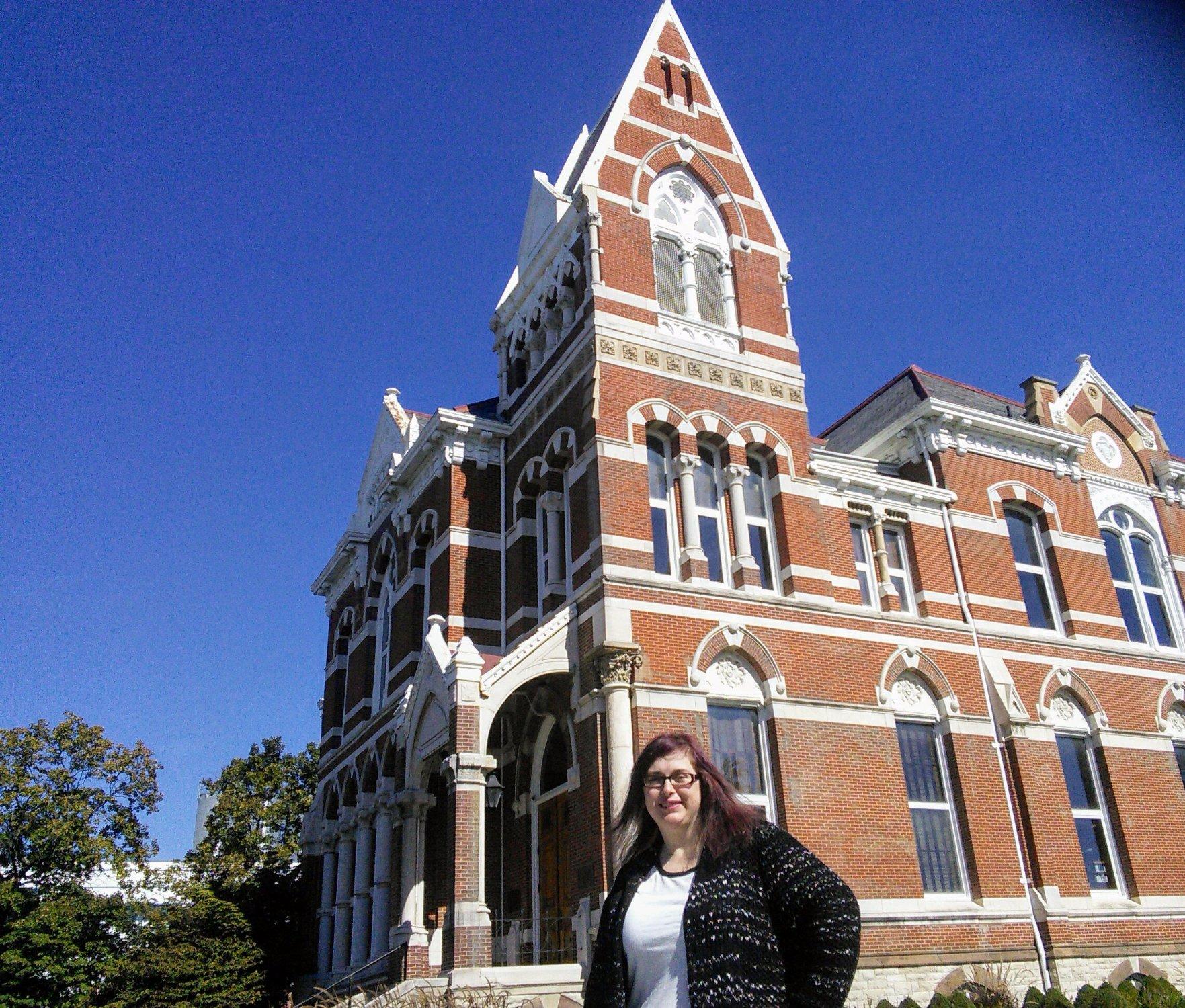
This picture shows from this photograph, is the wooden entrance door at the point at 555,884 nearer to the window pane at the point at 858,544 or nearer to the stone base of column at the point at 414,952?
the stone base of column at the point at 414,952

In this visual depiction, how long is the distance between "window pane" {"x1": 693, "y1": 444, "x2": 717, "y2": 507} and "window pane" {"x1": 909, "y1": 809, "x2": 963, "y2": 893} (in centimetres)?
653

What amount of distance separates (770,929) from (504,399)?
68.9 ft

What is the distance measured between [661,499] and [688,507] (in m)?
0.55

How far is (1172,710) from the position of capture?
22.7 metres

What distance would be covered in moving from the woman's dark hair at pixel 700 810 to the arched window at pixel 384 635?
804 inches

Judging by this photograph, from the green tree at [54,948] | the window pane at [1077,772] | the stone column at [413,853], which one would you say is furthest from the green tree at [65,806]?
the window pane at [1077,772]

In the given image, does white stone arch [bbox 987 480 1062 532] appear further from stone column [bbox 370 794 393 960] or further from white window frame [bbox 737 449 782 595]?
stone column [bbox 370 794 393 960]

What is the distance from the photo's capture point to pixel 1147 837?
20.4 meters

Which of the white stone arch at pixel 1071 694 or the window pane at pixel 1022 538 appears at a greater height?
the window pane at pixel 1022 538

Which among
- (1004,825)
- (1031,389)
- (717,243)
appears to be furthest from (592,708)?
(1031,389)

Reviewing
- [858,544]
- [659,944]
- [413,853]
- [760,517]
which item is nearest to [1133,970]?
[858,544]

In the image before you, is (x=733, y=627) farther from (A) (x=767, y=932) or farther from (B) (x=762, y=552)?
(A) (x=767, y=932)

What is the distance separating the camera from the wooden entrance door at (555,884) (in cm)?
1667

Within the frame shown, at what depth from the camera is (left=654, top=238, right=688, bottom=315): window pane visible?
20.6m
